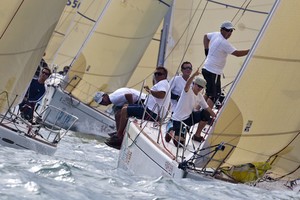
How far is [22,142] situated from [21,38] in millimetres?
1064

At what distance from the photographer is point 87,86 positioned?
17250 millimetres

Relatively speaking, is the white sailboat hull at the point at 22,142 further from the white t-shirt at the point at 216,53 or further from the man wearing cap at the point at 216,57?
the white t-shirt at the point at 216,53

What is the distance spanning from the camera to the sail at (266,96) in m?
8.63

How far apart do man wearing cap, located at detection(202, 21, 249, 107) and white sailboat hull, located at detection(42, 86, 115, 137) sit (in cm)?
590

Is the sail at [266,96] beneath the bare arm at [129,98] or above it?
above

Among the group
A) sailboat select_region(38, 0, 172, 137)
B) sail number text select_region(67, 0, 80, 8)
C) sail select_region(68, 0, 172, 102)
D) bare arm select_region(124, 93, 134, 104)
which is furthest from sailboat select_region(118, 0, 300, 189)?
sail number text select_region(67, 0, 80, 8)

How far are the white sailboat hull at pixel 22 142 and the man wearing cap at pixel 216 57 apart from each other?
2.07 metres

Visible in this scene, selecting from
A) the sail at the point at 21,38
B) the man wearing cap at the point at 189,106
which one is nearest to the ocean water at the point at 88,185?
the man wearing cap at the point at 189,106

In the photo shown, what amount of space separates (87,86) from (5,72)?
7.91 m

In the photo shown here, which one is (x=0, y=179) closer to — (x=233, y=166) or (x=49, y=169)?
(x=49, y=169)

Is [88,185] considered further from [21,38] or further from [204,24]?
[204,24]

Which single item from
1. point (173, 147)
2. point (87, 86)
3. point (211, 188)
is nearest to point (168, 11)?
point (87, 86)

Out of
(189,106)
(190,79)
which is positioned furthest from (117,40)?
(190,79)

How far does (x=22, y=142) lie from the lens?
9.23 metres
